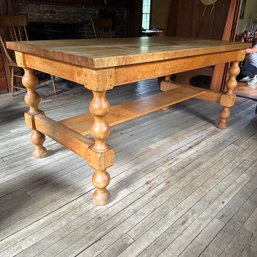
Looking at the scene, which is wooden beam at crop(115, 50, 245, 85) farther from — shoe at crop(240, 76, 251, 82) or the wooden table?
shoe at crop(240, 76, 251, 82)

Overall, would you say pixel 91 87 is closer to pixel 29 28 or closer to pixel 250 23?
pixel 29 28

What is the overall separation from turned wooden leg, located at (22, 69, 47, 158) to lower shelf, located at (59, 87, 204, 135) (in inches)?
9.1

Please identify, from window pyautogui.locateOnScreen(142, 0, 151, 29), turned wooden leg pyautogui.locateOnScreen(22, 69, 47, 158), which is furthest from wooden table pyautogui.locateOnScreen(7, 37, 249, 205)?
window pyautogui.locateOnScreen(142, 0, 151, 29)

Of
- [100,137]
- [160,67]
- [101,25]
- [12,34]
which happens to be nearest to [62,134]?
[100,137]

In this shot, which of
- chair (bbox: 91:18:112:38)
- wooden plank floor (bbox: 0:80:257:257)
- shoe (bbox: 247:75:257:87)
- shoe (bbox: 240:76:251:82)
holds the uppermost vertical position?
chair (bbox: 91:18:112:38)

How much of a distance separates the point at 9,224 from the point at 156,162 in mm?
1040

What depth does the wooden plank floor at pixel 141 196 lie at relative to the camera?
123 cm

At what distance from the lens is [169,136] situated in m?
2.35

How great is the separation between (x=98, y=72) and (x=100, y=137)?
34cm

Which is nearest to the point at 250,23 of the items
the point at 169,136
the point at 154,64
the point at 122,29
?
the point at 122,29

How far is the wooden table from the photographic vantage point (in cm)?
119

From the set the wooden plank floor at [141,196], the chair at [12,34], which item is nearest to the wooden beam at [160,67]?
the wooden plank floor at [141,196]

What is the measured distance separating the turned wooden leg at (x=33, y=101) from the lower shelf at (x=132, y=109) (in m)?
0.23

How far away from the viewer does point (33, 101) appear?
1.74m
